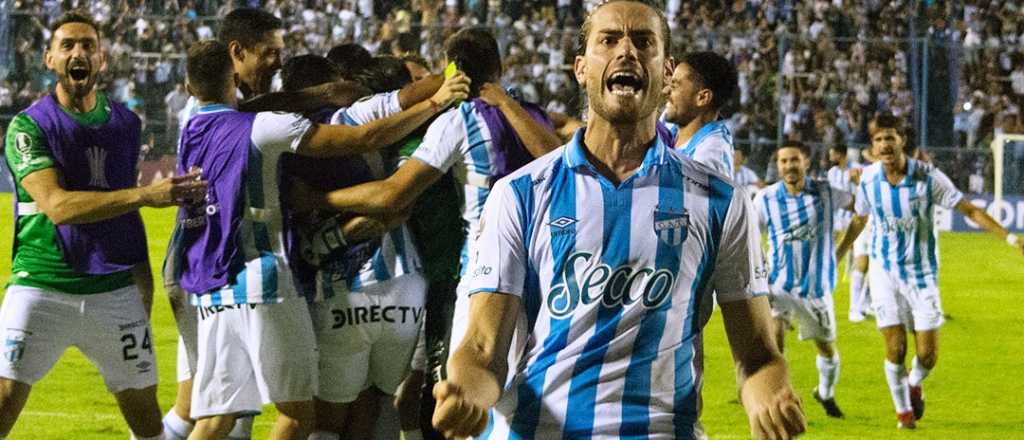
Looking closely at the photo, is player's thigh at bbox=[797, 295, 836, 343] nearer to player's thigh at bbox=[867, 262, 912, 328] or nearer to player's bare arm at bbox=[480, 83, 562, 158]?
player's thigh at bbox=[867, 262, 912, 328]

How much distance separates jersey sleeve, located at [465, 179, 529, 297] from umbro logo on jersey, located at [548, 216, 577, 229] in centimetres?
8

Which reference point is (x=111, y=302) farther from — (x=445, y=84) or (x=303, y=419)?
(x=445, y=84)

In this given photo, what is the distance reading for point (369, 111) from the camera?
670 centimetres

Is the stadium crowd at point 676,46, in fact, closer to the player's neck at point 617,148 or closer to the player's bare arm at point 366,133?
the player's bare arm at point 366,133

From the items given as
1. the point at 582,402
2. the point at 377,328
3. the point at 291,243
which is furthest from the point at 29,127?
the point at 582,402

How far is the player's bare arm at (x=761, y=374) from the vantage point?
3.15m

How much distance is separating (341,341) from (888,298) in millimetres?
5710

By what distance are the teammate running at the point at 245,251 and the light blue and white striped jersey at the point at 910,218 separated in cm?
600

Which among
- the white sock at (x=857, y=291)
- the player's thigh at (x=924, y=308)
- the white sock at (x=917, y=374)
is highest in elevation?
the player's thigh at (x=924, y=308)

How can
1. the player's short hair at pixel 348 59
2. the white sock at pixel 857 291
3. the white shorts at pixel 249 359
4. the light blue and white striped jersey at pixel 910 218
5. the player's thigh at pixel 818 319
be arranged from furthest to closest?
the white sock at pixel 857 291, the light blue and white striped jersey at pixel 910 218, the player's thigh at pixel 818 319, the player's short hair at pixel 348 59, the white shorts at pixel 249 359

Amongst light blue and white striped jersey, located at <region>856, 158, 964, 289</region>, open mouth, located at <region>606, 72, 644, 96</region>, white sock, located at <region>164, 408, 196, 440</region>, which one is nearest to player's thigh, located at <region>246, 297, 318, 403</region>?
white sock, located at <region>164, 408, 196, 440</region>

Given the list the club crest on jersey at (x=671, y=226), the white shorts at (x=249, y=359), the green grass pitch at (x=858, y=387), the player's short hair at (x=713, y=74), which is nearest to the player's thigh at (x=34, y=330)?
the white shorts at (x=249, y=359)

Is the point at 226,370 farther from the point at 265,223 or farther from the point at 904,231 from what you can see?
the point at 904,231

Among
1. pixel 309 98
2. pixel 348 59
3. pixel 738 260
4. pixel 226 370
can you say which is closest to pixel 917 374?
pixel 348 59
